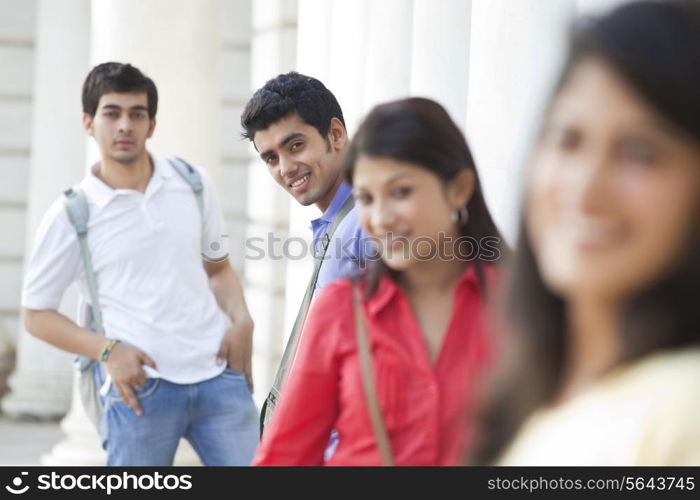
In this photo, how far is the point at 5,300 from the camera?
40.0 feet

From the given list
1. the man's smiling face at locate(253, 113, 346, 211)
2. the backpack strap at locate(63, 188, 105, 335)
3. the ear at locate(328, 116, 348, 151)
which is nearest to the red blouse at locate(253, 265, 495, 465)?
the man's smiling face at locate(253, 113, 346, 211)

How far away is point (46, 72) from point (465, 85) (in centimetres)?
604

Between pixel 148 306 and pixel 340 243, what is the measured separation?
1.76 m

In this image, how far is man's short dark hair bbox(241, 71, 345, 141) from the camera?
4.11 m

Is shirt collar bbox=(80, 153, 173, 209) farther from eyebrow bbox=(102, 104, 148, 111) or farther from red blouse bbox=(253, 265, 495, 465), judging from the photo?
red blouse bbox=(253, 265, 495, 465)

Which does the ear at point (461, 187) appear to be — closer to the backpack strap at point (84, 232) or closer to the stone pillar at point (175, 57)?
the backpack strap at point (84, 232)

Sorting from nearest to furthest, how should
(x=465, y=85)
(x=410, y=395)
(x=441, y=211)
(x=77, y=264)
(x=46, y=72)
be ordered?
(x=410, y=395) < (x=441, y=211) < (x=77, y=264) < (x=465, y=85) < (x=46, y=72)

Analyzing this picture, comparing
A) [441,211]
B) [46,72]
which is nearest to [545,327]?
[441,211]

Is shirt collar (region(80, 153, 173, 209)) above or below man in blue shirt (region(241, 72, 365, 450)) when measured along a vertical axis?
below

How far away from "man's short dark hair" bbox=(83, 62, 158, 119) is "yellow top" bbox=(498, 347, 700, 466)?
4335 mm

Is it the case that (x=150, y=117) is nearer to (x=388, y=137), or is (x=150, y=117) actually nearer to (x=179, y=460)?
(x=179, y=460)

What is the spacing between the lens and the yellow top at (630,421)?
116cm

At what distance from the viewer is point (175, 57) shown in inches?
308

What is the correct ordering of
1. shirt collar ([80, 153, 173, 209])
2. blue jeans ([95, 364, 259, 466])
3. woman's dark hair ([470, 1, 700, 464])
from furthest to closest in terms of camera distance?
shirt collar ([80, 153, 173, 209]) → blue jeans ([95, 364, 259, 466]) → woman's dark hair ([470, 1, 700, 464])
